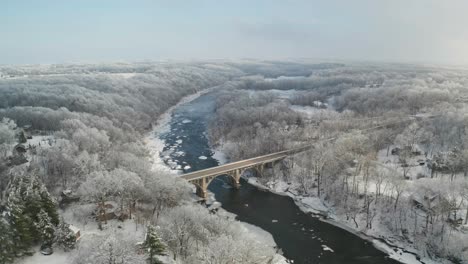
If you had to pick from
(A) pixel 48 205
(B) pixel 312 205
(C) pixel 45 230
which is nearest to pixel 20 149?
(A) pixel 48 205

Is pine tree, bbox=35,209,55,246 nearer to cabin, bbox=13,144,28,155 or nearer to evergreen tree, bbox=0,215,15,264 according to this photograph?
evergreen tree, bbox=0,215,15,264

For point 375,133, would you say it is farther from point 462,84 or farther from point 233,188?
point 462,84

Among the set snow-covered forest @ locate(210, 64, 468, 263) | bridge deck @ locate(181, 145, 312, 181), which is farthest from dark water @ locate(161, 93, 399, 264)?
bridge deck @ locate(181, 145, 312, 181)

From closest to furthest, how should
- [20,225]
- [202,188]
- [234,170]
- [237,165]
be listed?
[20,225], [202,188], [234,170], [237,165]

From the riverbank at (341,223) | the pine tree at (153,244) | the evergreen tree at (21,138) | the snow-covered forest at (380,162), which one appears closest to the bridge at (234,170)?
the snow-covered forest at (380,162)

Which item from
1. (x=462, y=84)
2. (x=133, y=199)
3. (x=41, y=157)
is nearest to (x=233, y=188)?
(x=133, y=199)

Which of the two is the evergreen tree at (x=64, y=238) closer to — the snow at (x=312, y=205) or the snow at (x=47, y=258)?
the snow at (x=47, y=258)

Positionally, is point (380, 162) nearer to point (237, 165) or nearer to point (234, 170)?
point (237, 165)
